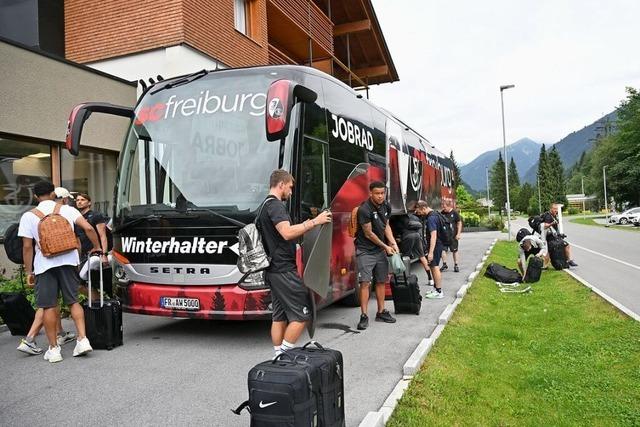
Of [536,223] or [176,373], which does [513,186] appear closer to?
[536,223]

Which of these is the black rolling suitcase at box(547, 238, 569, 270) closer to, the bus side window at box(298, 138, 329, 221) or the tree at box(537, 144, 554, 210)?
the bus side window at box(298, 138, 329, 221)

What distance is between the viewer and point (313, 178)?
6477mm

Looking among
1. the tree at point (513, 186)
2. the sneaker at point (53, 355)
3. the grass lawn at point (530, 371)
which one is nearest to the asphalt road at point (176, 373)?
the sneaker at point (53, 355)

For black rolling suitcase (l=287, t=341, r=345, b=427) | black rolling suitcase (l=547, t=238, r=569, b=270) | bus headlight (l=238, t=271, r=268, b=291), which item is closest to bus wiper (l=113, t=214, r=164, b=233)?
bus headlight (l=238, t=271, r=268, b=291)

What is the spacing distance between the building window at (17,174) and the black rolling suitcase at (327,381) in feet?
27.7

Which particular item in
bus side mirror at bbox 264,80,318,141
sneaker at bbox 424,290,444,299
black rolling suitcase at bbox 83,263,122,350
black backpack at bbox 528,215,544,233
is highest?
bus side mirror at bbox 264,80,318,141

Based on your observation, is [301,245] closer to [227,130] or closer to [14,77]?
[227,130]

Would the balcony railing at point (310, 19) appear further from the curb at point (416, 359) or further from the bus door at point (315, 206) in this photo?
the curb at point (416, 359)

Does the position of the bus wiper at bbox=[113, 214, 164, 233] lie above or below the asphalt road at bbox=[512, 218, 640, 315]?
above

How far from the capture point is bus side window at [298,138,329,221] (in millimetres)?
6160

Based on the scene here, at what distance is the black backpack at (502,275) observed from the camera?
10727 mm

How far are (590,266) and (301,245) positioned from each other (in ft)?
37.0

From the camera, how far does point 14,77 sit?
955 cm

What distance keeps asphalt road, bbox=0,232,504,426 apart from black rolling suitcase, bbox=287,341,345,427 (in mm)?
737
